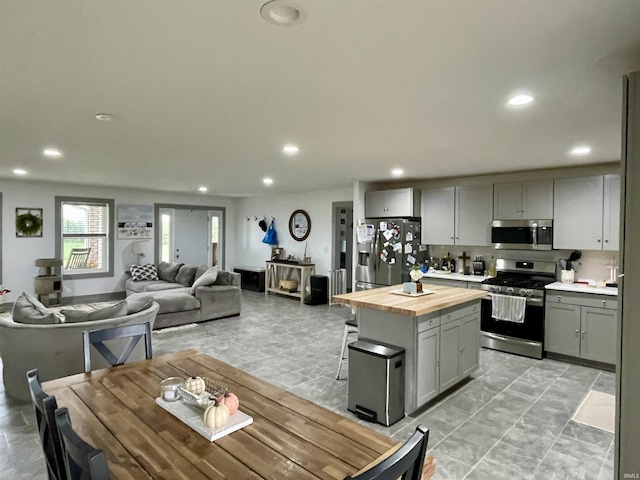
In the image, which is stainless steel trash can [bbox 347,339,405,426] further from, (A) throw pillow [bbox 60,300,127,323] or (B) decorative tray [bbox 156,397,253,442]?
(A) throw pillow [bbox 60,300,127,323]

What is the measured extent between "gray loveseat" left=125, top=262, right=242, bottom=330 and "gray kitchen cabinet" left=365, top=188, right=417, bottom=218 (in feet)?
8.87

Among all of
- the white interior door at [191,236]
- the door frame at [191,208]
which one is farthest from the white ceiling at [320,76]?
the white interior door at [191,236]

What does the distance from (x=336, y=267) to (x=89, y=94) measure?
6137mm

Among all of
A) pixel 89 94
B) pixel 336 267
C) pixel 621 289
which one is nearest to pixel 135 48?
pixel 89 94

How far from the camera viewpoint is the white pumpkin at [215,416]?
1535 millimetres

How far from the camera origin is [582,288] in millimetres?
4570

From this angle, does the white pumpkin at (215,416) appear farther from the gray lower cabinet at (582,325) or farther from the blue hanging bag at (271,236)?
the blue hanging bag at (271,236)

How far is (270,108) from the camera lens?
9.07 ft

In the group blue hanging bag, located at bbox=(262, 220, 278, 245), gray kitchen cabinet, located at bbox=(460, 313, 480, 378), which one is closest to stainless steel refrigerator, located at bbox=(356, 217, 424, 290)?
gray kitchen cabinet, located at bbox=(460, 313, 480, 378)

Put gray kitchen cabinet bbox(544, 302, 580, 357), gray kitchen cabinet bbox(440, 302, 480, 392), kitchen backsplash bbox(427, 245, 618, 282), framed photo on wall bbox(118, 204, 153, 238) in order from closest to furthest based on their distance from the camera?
1. gray kitchen cabinet bbox(440, 302, 480, 392)
2. gray kitchen cabinet bbox(544, 302, 580, 357)
3. kitchen backsplash bbox(427, 245, 618, 282)
4. framed photo on wall bbox(118, 204, 153, 238)

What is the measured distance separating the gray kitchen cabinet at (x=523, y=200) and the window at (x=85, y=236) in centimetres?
771

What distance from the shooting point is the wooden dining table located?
1.29m

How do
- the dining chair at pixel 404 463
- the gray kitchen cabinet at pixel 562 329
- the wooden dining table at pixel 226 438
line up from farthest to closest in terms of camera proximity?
the gray kitchen cabinet at pixel 562 329, the wooden dining table at pixel 226 438, the dining chair at pixel 404 463

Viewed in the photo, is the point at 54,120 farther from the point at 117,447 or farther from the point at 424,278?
the point at 424,278
